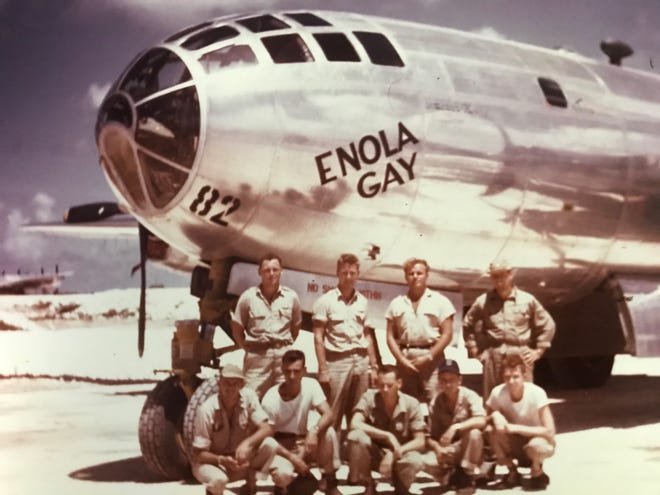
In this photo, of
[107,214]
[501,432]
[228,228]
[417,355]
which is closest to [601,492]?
[501,432]

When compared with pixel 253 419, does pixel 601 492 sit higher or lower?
lower

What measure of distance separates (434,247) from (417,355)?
107 cm

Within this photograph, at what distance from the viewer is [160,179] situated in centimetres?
593

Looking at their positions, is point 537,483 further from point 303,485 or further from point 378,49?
point 378,49

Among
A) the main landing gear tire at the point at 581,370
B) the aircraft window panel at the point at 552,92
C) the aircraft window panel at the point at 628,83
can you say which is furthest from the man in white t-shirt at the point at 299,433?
the main landing gear tire at the point at 581,370

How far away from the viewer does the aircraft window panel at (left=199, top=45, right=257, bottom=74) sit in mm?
5891

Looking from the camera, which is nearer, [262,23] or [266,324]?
[266,324]

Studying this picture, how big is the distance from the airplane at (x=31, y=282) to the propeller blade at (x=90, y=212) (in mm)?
818

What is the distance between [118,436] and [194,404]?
93.6 inches

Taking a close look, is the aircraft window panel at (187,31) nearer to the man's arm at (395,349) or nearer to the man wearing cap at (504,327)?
the man's arm at (395,349)

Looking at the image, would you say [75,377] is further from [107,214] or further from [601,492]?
[601,492]

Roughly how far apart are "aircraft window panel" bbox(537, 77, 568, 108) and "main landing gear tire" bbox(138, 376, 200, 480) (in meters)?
4.05

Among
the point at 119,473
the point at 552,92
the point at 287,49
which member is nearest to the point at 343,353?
the point at 119,473

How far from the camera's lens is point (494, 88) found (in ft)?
22.8
